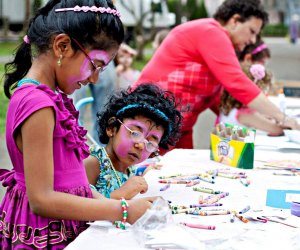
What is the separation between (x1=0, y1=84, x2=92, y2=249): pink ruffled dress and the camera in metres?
1.92

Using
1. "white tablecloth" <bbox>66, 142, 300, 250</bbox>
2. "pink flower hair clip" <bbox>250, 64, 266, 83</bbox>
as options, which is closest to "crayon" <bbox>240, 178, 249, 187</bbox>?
"white tablecloth" <bbox>66, 142, 300, 250</bbox>

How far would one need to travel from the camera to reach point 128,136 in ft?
8.40

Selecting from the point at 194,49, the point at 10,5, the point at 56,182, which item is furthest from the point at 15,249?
the point at 10,5

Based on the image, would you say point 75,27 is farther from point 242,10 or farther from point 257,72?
point 257,72

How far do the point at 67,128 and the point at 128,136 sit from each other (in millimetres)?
584

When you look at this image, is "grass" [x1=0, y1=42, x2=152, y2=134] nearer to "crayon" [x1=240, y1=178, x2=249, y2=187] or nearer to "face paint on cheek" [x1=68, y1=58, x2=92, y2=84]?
"crayon" [x1=240, y1=178, x2=249, y2=187]

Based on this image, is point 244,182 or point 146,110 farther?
point 244,182

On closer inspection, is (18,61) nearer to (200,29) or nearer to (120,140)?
(120,140)

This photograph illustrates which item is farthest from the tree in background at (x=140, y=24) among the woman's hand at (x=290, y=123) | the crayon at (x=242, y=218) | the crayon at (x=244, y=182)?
the crayon at (x=242, y=218)

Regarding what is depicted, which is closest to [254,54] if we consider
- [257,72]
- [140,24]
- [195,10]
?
[257,72]

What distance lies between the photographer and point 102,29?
202cm

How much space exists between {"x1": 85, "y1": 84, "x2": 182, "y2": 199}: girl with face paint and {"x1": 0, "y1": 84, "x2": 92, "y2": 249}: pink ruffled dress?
15.2 inches

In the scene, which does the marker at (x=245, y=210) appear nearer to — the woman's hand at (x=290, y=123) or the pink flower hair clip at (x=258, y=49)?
the woman's hand at (x=290, y=123)

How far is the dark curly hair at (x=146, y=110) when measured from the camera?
102 inches
